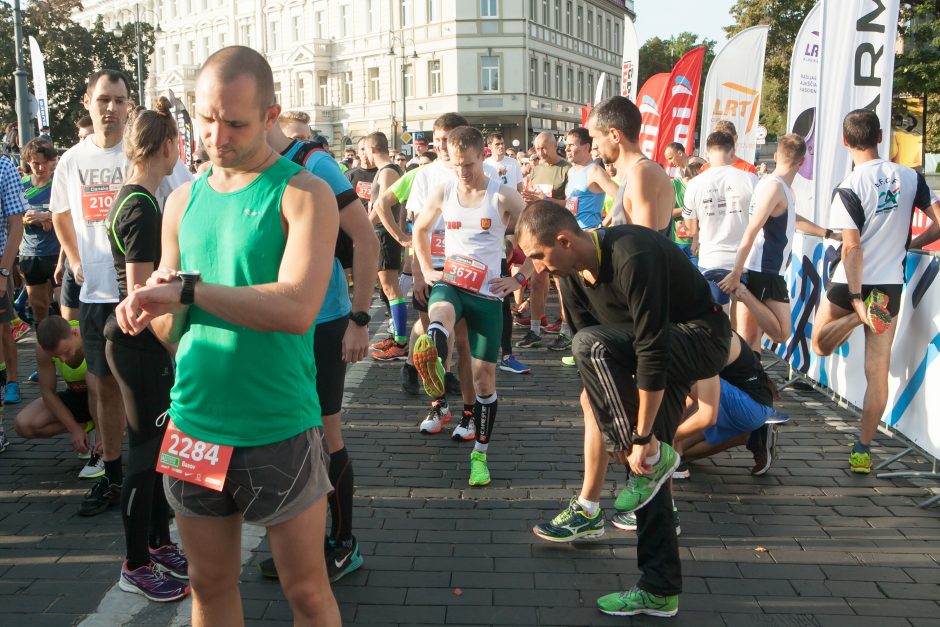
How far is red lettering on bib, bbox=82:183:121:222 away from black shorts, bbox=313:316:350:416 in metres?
1.48

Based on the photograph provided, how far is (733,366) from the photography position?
17.4 ft

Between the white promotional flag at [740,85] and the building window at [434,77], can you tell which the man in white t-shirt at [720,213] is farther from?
the building window at [434,77]

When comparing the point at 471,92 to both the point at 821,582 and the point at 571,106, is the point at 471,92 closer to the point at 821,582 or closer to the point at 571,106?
the point at 571,106

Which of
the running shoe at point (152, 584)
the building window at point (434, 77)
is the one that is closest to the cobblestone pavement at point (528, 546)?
the running shoe at point (152, 584)

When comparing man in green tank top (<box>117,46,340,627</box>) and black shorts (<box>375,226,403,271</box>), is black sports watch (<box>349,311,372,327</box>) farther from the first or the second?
black shorts (<box>375,226,403,271</box>)

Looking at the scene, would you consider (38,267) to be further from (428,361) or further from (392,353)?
(428,361)

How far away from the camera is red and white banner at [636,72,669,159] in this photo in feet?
41.2

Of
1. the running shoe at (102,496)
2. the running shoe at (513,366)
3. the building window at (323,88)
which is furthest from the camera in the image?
the building window at (323,88)

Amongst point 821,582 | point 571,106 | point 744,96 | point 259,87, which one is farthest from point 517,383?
point 571,106

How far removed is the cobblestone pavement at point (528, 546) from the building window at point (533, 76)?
178 feet

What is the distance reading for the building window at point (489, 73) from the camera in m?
56.5

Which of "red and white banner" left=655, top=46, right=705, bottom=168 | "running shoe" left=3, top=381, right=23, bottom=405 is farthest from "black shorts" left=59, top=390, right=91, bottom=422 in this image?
"red and white banner" left=655, top=46, right=705, bottom=168

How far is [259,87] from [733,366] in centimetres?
378

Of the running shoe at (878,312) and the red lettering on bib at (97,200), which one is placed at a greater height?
the red lettering on bib at (97,200)
